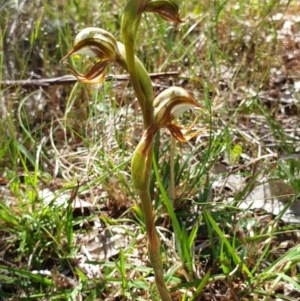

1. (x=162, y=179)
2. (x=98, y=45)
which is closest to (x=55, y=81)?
(x=162, y=179)

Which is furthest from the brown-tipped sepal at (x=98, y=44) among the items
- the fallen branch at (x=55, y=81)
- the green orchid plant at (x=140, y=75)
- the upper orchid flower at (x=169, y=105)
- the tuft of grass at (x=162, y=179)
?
the fallen branch at (x=55, y=81)

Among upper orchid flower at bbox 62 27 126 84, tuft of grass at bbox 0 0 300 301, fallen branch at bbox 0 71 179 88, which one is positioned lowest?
tuft of grass at bbox 0 0 300 301

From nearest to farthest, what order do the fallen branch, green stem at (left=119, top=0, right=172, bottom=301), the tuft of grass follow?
green stem at (left=119, top=0, right=172, bottom=301) → the tuft of grass → the fallen branch

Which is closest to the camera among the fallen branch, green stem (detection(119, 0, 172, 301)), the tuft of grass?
green stem (detection(119, 0, 172, 301))

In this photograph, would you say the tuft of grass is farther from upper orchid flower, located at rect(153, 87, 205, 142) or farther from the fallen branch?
upper orchid flower, located at rect(153, 87, 205, 142)

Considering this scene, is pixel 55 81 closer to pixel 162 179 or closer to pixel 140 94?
pixel 162 179

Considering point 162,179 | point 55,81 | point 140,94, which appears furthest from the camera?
point 55,81

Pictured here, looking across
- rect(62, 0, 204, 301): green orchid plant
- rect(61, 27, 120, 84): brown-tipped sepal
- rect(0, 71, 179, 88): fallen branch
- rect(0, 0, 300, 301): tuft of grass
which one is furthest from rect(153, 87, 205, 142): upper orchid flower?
rect(0, 71, 179, 88): fallen branch

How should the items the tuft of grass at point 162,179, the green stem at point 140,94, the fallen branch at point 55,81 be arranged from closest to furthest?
1. the green stem at point 140,94
2. the tuft of grass at point 162,179
3. the fallen branch at point 55,81

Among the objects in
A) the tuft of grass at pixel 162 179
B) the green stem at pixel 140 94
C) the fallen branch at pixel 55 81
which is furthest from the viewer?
the fallen branch at pixel 55 81

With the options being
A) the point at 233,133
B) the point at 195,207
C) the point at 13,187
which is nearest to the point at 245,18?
the point at 233,133

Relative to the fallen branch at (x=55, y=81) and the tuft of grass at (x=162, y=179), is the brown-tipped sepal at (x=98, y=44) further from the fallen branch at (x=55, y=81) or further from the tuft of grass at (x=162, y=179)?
the fallen branch at (x=55, y=81)

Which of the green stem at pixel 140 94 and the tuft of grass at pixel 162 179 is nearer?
the green stem at pixel 140 94
